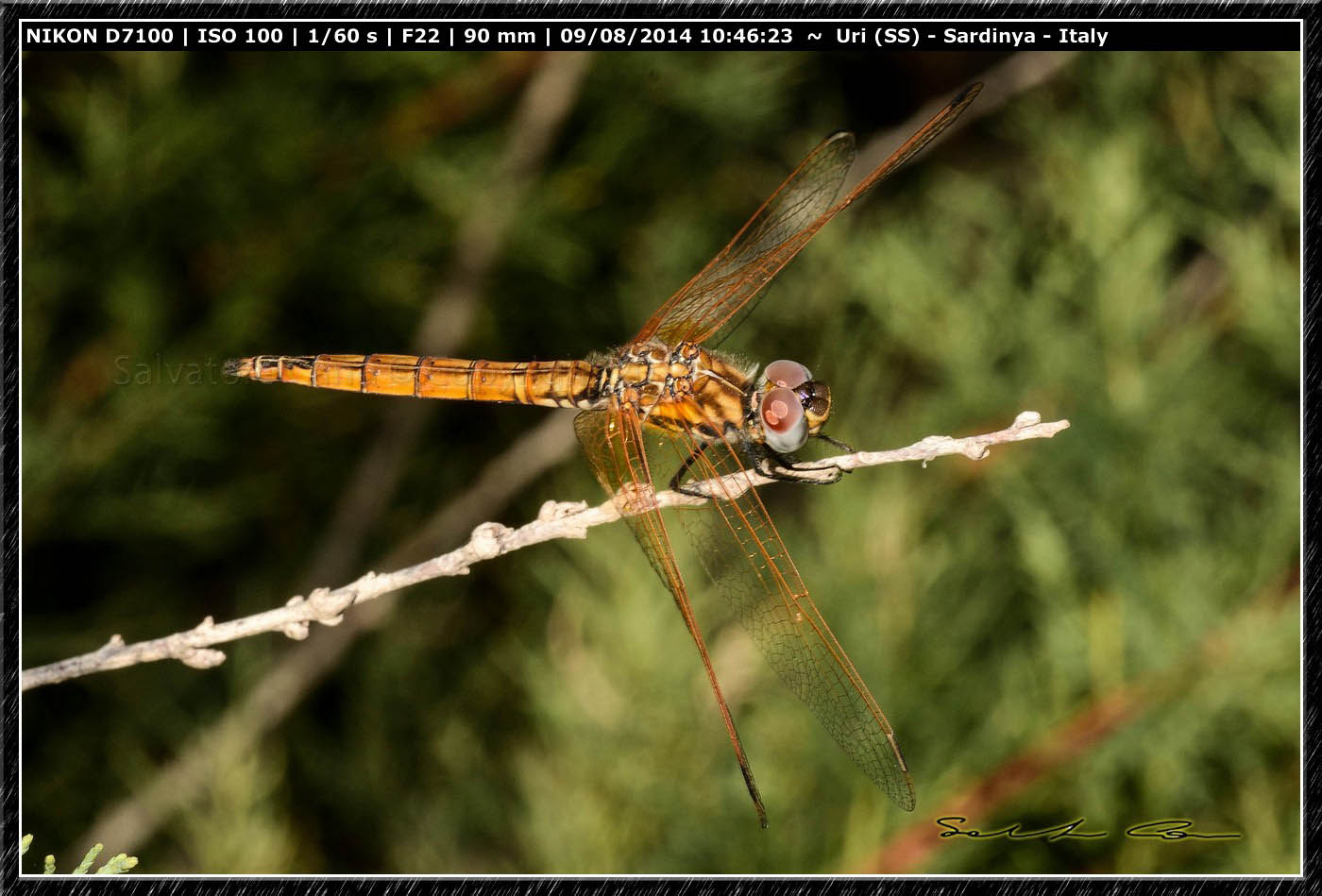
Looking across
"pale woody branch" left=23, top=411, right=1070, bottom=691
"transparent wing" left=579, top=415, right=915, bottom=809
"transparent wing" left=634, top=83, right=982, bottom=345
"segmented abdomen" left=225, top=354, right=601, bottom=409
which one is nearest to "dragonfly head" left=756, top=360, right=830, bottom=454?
"transparent wing" left=579, top=415, right=915, bottom=809

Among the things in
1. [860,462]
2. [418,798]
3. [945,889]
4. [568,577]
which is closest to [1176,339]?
[860,462]

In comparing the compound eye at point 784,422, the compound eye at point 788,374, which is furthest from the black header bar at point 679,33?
the compound eye at point 784,422

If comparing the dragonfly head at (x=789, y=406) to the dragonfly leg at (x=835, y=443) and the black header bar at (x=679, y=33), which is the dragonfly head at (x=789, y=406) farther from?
the black header bar at (x=679, y=33)

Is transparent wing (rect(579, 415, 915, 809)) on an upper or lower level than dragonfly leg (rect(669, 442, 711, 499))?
lower

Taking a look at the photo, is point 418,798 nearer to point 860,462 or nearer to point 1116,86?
point 860,462

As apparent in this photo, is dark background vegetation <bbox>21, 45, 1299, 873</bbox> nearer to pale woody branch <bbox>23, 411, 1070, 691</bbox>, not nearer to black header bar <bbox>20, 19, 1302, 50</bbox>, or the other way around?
black header bar <bbox>20, 19, 1302, 50</bbox>

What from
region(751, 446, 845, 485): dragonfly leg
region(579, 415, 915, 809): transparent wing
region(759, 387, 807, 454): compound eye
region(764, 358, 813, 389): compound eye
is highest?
region(764, 358, 813, 389): compound eye

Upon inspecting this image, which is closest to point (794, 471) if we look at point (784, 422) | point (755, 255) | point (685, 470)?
point (784, 422)
